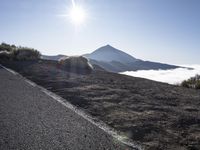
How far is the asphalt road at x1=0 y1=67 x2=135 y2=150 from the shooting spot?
4.85m

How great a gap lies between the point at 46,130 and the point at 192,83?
45.3 feet

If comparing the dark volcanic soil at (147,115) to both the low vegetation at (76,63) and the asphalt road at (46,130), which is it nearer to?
the asphalt road at (46,130)

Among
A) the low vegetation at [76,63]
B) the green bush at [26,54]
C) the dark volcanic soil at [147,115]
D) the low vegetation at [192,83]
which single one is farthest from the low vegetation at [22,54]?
the dark volcanic soil at [147,115]

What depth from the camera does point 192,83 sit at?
A: 17781 millimetres

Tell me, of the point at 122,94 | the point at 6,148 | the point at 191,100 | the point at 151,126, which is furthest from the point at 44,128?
the point at 191,100

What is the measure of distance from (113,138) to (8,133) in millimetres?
1885

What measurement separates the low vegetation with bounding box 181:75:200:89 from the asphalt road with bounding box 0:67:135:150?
1089 cm

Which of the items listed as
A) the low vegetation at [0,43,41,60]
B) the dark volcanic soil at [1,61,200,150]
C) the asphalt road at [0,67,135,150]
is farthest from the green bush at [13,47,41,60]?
the asphalt road at [0,67,135,150]

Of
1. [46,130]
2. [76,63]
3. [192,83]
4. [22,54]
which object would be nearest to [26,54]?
[22,54]

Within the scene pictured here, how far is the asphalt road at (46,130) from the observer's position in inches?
191

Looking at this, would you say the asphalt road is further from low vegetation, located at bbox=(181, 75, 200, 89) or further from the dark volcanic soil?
low vegetation, located at bbox=(181, 75, 200, 89)

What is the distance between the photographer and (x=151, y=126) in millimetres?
6656

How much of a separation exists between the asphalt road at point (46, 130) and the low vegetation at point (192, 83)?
1089 cm

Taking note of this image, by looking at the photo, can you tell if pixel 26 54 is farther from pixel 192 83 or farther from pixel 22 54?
pixel 192 83
